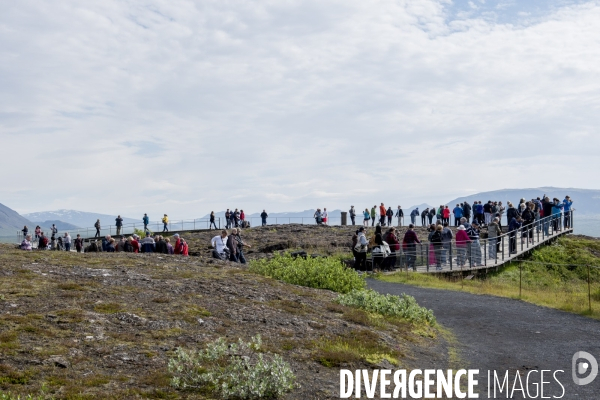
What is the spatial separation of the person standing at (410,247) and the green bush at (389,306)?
12.7 meters

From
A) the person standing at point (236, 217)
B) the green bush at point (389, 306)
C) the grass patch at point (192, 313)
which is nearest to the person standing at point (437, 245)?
the green bush at point (389, 306)

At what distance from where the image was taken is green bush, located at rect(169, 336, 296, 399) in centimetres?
766

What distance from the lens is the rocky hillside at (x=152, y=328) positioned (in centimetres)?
795

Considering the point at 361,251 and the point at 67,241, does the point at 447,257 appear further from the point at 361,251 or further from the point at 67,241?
the point at 67,241

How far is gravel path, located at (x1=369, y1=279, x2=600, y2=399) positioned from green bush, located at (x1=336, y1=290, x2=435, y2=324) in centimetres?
83

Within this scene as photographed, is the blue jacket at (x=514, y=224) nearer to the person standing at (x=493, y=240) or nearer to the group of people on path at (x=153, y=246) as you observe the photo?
the person standing at (x=493, y=240)

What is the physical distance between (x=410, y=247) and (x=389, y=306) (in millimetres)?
14057

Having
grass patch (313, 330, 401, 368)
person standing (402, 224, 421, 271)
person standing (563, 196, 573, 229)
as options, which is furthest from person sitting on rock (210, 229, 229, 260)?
person standing (563, 196, 573, 229)

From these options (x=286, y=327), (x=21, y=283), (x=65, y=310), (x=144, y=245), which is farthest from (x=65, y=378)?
(x=144, y=245)

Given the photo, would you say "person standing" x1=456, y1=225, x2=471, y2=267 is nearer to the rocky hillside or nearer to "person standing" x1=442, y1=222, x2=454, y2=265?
"person standing" x1=442, y1=222, x2=454, y2=265

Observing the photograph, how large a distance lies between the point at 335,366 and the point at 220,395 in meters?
2.43

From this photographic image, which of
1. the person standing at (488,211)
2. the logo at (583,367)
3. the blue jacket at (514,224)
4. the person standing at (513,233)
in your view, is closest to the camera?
the logo at (583,367)

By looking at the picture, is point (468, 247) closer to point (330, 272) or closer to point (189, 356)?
point (330, 272)

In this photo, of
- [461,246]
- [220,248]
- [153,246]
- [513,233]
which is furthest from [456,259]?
[153,246]
